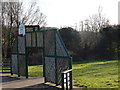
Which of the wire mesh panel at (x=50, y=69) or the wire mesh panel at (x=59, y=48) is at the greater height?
the wire mesh panel at (x=59, y=48)

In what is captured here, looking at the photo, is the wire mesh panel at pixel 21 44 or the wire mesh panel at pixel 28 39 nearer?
the wire mesh panel at pixel 28 39

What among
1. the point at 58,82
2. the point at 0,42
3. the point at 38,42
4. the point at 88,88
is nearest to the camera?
the point at 88,88

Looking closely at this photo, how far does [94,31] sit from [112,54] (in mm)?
8645

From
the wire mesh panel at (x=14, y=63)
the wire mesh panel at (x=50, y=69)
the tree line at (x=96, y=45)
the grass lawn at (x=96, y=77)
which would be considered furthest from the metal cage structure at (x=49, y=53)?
the tree line at (x=96, y=45)

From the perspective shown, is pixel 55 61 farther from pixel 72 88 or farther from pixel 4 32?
pixel 4 32

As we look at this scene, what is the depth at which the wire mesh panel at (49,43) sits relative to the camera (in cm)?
1168

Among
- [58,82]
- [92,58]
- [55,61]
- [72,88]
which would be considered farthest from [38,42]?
[92,58]

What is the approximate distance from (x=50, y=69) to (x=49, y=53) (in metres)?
0.92

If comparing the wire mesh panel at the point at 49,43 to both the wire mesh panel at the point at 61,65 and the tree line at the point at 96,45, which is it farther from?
the tree line at the point at 96,45

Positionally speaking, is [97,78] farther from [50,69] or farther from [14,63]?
[14,63]

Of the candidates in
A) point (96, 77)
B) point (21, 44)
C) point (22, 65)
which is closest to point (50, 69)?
point (96, 77)

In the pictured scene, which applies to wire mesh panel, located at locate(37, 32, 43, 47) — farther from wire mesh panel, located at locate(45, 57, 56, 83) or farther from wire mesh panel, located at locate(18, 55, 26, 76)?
wire mesh panel, located at locate(18, 55, 26, 76)

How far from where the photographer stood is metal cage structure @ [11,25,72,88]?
10891mm

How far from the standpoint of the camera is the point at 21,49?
14984 millimetres
